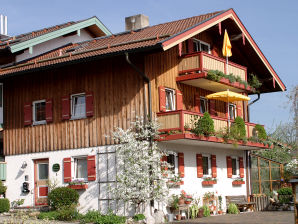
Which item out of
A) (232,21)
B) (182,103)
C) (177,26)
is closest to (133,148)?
(182,103)

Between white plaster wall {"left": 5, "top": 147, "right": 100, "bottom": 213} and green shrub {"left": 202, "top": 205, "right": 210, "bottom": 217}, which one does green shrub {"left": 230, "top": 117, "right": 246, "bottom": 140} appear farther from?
white plaster wall {"left": 5, "top": 147, "right": 100, "bottom": 213}

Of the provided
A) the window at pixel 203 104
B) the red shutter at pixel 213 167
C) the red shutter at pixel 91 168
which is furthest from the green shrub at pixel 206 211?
the red shutter at pixel 91 168

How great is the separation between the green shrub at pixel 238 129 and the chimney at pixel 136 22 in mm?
6787

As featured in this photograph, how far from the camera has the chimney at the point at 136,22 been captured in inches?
1048

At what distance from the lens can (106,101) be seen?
70.6 ft

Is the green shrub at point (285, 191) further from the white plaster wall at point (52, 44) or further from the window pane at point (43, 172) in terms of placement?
the white plaster wall at point (52, 44)

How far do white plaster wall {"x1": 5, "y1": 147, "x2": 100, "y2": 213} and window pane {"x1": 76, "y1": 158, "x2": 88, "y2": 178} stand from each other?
346 millimetres

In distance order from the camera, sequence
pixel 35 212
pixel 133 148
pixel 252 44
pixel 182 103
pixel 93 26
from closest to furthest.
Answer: pixel 133 148 < pixel 35 212 < pixel 182 103 < pixel 252 44 < pixel 93 26

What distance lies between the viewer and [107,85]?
2156 cm

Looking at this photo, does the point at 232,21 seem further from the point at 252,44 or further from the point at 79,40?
the point at 79,40

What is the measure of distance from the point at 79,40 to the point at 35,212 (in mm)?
9538

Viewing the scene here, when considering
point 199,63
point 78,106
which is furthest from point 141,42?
point 78,106

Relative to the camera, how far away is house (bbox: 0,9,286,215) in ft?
68.6

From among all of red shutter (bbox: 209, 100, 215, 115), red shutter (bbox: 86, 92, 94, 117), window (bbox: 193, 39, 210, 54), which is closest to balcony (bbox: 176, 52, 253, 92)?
red shutter (bbox: 209, 100, 215, 115)
